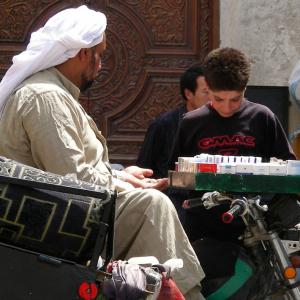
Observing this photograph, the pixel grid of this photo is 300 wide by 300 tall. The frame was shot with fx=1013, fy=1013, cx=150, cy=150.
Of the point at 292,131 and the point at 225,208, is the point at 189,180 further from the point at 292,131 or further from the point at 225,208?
the point at 292,131

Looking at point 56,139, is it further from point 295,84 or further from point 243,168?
point 295,84

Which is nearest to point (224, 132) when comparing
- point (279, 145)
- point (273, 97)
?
point (279, 145)

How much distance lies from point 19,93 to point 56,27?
484mm

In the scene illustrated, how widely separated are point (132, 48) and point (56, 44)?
10.4ft

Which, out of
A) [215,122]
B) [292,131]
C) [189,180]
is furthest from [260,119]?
[292,131]

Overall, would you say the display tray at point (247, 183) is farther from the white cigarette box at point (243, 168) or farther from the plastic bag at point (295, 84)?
the plastic bag at point (295, 84)

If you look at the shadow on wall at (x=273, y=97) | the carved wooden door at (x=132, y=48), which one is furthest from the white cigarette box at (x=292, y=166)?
the carved wooden door at (x=132, y=48)

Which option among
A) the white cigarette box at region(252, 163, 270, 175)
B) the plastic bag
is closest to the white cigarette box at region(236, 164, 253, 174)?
the white cigarette box at region(252, 163, 270, 175)

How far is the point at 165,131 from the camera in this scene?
6.59 m

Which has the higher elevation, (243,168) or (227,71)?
(227,71)

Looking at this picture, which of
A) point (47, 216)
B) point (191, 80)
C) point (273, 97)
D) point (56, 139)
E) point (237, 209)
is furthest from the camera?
point (273, 97)

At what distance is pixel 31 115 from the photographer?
4.39m

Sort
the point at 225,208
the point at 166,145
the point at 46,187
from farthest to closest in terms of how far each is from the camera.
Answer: the point at 166,145
the point at 225,208
the point at 46,187

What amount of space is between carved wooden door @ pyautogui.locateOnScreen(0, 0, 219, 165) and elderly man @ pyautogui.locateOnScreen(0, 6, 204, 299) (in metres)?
3.07
